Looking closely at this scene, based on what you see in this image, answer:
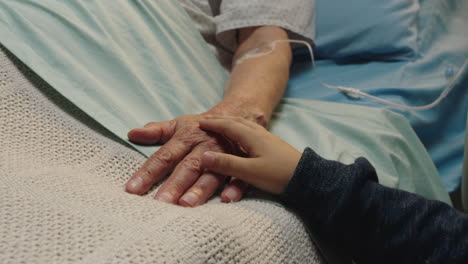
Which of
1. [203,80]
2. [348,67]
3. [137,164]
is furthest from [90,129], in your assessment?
[348,67]

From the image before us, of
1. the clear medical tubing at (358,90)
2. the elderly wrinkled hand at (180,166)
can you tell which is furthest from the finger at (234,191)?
the clear medical tubing at (358,90)

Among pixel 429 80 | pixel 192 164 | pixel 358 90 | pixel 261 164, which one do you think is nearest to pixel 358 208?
pixel 261 164

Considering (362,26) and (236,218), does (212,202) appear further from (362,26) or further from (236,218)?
(362,26)

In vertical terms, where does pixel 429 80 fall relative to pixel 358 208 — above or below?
below

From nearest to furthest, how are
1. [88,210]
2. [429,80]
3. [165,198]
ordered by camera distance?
[88,210] < [165,198] < [429,80]

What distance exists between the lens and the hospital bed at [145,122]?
486mm

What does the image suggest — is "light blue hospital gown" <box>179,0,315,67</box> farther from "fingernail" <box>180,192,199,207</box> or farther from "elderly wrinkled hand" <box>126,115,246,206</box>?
"fingernail" <box>180,192,199,207</box>

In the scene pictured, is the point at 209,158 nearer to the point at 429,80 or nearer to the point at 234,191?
the point at 234,191

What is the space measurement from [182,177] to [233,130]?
117 mm

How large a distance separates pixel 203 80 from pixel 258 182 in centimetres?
39

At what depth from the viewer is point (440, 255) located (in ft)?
2.08

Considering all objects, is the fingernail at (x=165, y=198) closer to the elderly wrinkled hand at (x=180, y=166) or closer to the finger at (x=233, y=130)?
the elderly wrinkled hand at (x=180, y=166)

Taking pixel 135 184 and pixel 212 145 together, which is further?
pixel 212 145

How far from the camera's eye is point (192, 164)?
697 millimetres
